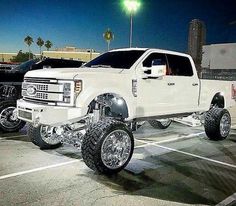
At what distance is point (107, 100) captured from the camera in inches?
256

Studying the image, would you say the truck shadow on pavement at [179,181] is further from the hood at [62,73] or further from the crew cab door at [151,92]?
the hood at [62,73]

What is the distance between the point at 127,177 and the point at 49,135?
2.36m

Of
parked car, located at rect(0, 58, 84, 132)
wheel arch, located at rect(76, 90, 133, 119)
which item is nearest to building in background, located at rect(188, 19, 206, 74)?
parked car, located at rect(0, 58, 84, 132)

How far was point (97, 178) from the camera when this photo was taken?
5.62 meters

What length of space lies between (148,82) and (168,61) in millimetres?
1253

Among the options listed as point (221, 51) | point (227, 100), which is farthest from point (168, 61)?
point (221, 51)

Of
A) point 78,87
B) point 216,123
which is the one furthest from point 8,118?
point 216,123

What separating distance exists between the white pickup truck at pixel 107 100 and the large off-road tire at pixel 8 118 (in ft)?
6.41

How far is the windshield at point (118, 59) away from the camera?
7.09m

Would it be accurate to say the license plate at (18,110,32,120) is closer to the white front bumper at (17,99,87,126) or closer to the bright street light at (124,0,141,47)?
the white front bumper at (17,99,87,126)

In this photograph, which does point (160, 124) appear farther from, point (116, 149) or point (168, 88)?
point (116, 149)

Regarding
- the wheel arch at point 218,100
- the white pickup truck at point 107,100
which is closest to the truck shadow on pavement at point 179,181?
the white pickup truck at point 107,100

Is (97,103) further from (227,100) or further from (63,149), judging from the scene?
(227,100)

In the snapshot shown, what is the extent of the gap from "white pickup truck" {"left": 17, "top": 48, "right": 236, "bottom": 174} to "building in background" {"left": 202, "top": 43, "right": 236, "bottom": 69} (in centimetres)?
6644
